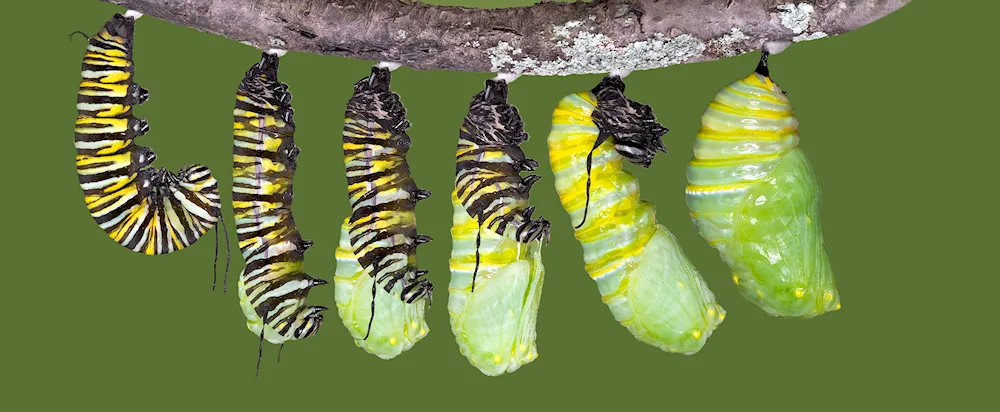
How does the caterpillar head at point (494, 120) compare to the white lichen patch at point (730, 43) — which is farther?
the caterpillar head at point (494, 120)

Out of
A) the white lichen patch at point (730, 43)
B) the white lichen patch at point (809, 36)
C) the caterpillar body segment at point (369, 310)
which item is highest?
the white lichen patch at point (809, 36)

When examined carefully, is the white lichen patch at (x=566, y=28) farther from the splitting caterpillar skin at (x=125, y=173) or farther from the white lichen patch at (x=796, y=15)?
the splitting caterpillar skin at (x=125, y=173)

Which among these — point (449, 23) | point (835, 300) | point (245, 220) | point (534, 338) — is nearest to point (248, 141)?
point (245, 220)

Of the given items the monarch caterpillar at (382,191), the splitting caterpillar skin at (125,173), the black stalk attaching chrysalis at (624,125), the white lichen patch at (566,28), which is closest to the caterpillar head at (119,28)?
the splitting caterpillar skin at (125,173)

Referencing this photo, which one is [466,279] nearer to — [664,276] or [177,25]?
[664,276]

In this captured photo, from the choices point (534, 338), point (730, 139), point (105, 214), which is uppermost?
point (730, 139)

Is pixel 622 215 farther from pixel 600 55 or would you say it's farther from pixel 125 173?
pixel 125 173
